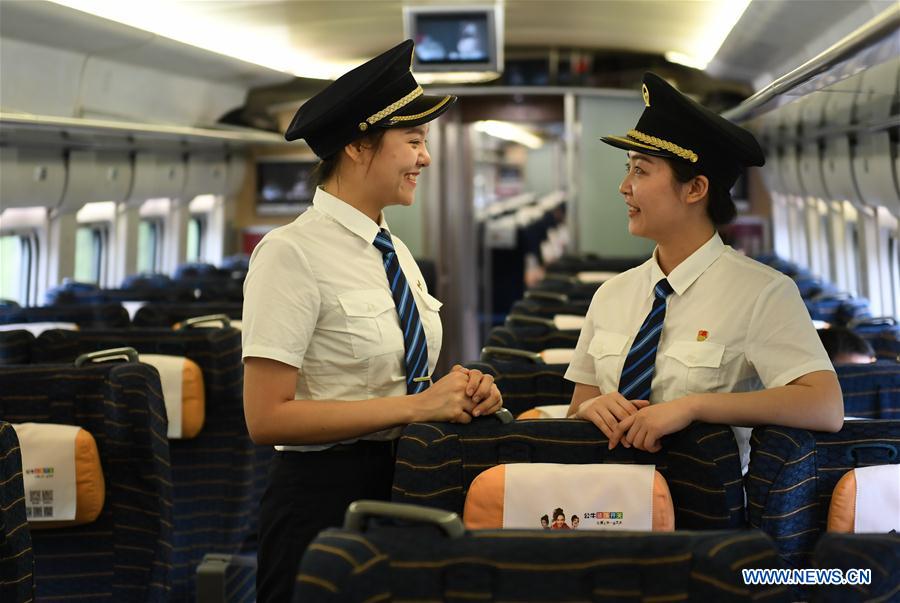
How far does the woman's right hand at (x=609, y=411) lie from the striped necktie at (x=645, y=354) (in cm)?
15

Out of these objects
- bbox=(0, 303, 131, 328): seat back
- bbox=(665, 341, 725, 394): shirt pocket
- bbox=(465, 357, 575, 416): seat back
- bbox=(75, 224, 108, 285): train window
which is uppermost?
bbox=(75, 224, 108, 285): train window

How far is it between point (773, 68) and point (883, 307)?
2248mm

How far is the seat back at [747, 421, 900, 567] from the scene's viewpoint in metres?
2.26

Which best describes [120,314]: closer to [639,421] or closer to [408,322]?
[408,322]

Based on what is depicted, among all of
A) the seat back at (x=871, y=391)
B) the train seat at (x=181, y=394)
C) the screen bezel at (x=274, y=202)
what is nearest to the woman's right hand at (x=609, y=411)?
the seat back at (x=871, y=391)

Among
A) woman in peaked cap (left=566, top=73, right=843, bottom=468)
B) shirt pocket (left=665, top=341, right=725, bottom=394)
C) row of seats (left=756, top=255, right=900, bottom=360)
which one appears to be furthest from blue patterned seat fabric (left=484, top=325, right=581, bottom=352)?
shirt pocket (left=665, top=341, right=725, bottom=394)

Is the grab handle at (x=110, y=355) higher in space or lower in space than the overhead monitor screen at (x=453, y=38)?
lower

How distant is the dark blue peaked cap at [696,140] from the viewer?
257cm

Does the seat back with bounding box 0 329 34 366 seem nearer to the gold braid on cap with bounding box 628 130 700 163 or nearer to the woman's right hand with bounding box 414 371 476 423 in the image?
the woman's right hand with bounding box 414 371 476 423

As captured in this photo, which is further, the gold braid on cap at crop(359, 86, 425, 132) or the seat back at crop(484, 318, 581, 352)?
the seat back at crop(484, 318, 581, 352)

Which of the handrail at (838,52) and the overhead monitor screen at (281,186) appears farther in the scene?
the overhead monitor screen at (281,186)

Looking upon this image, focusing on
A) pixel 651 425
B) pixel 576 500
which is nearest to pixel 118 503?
pixel 576 500

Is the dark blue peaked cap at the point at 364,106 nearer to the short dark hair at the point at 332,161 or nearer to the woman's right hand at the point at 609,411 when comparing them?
the short dark hair at the point at 332,161

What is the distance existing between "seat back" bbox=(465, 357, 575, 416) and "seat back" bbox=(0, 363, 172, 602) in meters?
1.06
